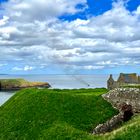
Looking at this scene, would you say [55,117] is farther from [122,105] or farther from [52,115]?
[122,105]

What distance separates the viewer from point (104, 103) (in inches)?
1537

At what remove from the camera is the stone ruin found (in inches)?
1387

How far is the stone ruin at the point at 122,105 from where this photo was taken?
3522 centimetres

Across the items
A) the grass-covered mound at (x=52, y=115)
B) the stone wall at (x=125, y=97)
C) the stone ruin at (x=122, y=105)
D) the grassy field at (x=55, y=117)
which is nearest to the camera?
the grassy field at (x=55, y=117)

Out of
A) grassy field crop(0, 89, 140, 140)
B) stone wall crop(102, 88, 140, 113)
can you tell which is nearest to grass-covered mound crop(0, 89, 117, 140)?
grassy field crop(0, 89, 140, 140)

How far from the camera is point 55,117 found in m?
35.3

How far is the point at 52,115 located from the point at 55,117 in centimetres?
48

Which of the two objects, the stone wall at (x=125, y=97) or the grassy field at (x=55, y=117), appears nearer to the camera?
the grassy field at (x=55, y=117)

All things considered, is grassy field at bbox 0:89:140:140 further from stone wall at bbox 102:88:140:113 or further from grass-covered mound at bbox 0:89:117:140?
stone wall at bbox 102:88:140:113

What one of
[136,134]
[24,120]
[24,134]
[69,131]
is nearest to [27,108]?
[24,120]

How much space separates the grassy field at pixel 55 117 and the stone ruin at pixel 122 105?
24.7 inches

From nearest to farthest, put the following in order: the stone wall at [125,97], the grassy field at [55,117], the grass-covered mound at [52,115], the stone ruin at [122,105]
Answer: the grassy field at [55,117], the grass-covered mound at [52,115], the stone ruin at [122,105], the stone wall at [125,97]

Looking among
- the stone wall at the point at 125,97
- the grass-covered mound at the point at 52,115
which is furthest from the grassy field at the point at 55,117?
the stone wall at the point at 125,97

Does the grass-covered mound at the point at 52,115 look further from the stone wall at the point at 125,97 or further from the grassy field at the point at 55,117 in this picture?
the stone wall at the point at 125,97
